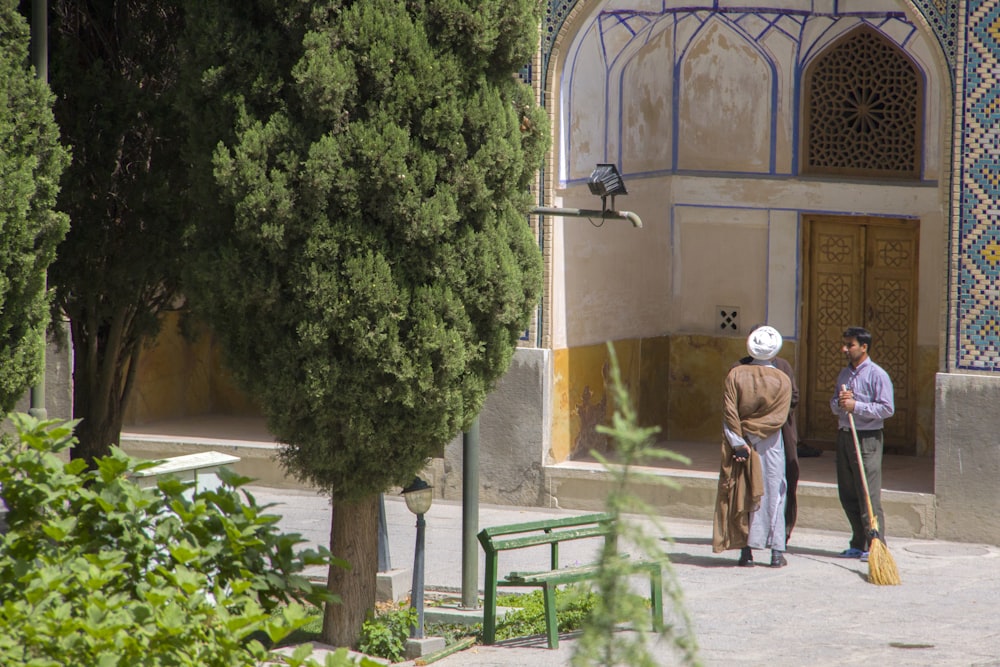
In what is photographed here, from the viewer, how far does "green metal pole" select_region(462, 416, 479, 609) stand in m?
8.19

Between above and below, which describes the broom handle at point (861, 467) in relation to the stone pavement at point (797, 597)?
above

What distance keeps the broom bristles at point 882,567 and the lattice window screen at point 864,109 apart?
397 centimetres

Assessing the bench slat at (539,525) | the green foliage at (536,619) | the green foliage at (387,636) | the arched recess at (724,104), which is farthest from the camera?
the arched recess at (724,104)

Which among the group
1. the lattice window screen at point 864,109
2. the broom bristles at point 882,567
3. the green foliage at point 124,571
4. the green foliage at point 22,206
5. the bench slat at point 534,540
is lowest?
the broom bristles at point 882,567

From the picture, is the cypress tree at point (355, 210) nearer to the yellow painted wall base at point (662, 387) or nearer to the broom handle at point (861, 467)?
the broom handle at point (861, 467)

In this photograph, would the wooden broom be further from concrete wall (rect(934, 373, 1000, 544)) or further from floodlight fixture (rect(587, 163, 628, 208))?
floodlight fixture (rect(587, 163, 628, 208))

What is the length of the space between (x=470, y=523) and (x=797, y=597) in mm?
2045

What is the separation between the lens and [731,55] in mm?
12344

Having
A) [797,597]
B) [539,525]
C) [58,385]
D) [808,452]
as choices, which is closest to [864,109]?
[808,452]

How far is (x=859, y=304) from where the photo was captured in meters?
12.2

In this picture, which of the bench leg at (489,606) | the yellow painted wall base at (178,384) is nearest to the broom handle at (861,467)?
the bench leg at (489,606)

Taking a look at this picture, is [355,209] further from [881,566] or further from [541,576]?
[881,566]

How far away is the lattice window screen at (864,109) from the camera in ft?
38.5

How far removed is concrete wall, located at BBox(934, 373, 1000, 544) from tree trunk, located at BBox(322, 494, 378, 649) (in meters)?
4.51
